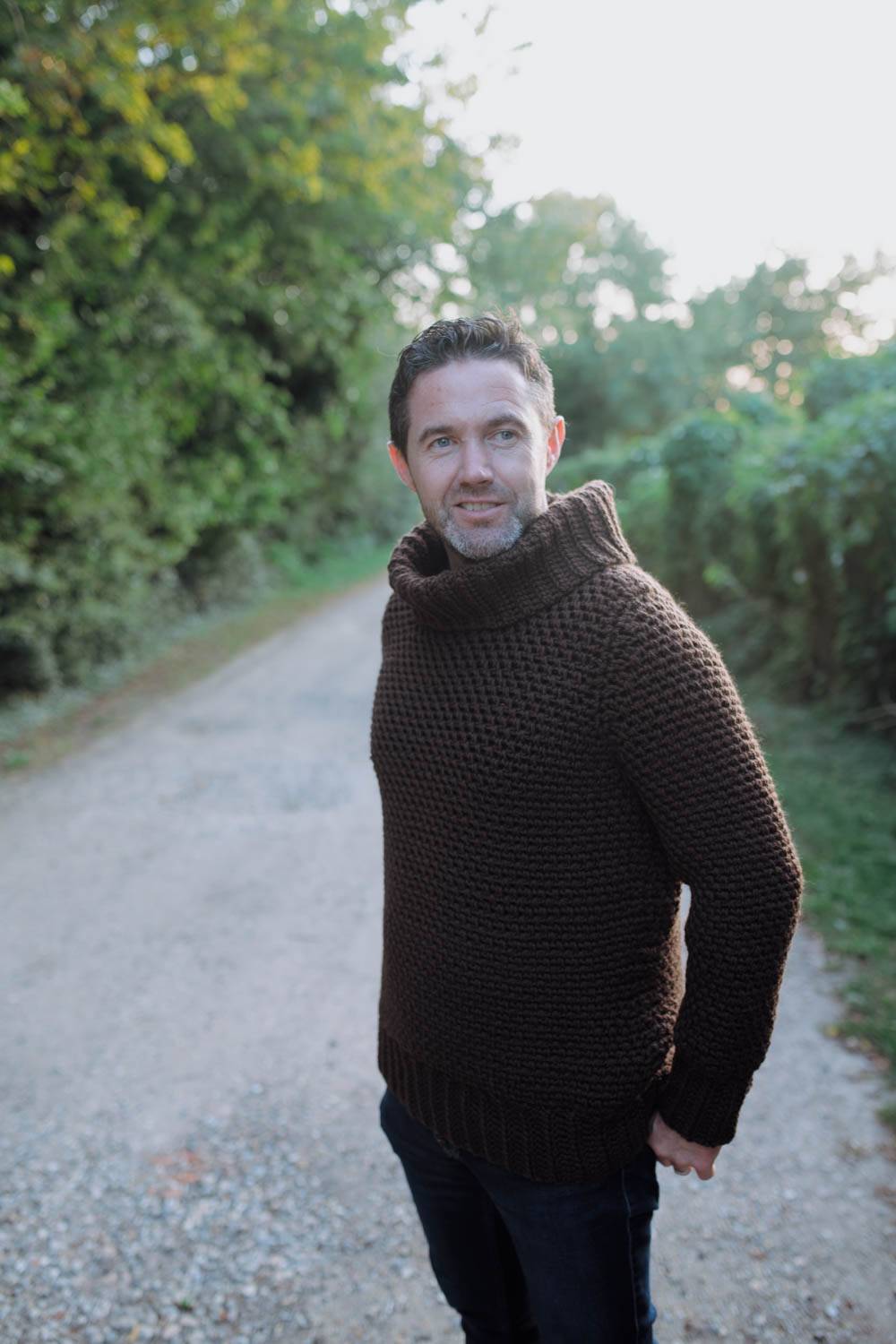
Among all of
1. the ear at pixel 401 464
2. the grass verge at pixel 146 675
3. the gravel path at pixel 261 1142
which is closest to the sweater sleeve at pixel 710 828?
the ear at pixel 401 464

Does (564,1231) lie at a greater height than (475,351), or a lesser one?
lesser

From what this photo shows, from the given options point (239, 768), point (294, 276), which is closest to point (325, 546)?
point (294, 276)

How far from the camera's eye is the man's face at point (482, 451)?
1.52 meters

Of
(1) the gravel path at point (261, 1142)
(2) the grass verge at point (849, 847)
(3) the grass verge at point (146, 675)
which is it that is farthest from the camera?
(3) the grass verge at point (146, 675)

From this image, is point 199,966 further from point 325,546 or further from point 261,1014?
point 325,546

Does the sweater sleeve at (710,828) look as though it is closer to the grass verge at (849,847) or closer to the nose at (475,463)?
the nose at (475,463)

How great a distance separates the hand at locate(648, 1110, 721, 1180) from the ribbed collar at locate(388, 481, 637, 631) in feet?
2.78

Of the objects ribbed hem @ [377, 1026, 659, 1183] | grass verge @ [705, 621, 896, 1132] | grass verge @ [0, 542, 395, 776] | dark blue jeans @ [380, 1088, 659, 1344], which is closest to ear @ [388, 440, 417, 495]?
ribbed hem @ [377, 1026, 659, 1183]

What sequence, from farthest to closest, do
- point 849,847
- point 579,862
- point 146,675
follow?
point 146,675, point 849,847, point 579,862

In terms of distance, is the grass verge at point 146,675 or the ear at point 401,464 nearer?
the ear at point 401,464

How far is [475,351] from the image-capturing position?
1.54 m

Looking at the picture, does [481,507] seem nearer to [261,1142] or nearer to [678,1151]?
[678,1151]

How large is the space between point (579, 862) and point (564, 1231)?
600 millimetres

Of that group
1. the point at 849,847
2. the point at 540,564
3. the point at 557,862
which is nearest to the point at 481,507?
the point at 540,564
